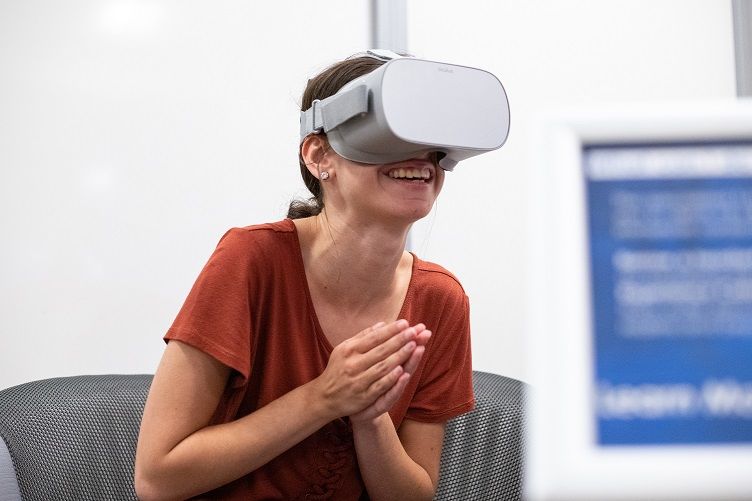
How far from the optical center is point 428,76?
952mm

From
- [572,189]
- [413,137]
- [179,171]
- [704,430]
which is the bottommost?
[704,430]

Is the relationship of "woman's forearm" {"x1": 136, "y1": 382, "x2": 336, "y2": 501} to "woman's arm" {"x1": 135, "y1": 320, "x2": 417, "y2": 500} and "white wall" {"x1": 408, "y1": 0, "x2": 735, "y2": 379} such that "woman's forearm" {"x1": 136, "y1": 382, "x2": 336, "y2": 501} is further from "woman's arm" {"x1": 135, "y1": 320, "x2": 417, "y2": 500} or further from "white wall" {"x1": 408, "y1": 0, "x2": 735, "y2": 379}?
"white wall" {"x1": 408, "y1": 0, "x2": 735, "y2": 379}

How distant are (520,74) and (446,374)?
1005 mm

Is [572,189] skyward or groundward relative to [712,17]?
groundward

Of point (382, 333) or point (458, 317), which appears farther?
point (458, 317)

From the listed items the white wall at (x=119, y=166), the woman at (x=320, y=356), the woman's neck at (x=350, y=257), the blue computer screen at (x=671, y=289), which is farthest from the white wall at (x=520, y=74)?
the blue computer screen at (x=671, y=289)

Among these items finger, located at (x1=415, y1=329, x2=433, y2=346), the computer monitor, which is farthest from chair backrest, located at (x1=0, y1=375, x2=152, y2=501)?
the computer monitor

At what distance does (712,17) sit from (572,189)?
6.15 ft

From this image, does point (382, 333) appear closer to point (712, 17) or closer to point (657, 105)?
point (657, 105)

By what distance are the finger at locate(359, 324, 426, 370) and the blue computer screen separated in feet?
1.71

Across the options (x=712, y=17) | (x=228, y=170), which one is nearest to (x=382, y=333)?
(x=228, y=170)

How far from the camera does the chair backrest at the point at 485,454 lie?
1333mm

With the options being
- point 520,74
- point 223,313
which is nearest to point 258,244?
point 223,313

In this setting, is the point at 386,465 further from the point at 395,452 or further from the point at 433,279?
the point at 433,279
